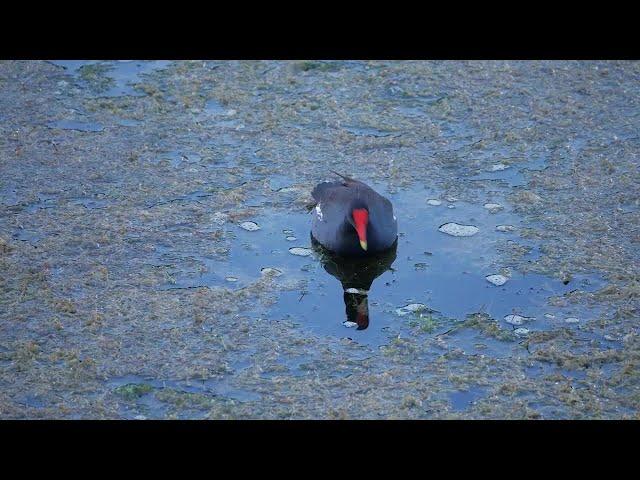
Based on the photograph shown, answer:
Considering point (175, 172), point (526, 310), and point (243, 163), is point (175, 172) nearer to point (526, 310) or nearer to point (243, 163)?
point (243, 163)

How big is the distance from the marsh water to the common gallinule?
128mm

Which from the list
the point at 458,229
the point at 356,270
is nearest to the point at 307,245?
the point at 356,270

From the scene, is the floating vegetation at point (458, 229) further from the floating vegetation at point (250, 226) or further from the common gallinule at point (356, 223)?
the floating vegetation at point (250, 226)

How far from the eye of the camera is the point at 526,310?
18.6ft

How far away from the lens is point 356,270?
6176 millimetres

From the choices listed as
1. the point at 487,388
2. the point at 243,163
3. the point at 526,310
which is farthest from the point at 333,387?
the point at 243,163

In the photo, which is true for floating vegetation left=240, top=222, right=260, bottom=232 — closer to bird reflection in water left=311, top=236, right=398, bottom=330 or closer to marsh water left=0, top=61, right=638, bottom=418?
marsh water left=0, top=61, right=638, bottom=418

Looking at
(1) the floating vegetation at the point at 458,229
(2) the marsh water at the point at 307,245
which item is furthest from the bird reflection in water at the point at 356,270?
(1) the floating vegetation at the point at 458,229

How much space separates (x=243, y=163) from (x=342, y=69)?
1.80 meters

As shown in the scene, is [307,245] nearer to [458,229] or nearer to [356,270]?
[356,270]

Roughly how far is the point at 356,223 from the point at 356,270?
308 mm

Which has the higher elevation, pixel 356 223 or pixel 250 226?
pixel 356 223

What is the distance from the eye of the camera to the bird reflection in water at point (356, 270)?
584cm

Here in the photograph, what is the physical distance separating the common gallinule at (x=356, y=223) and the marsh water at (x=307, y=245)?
13 cm
